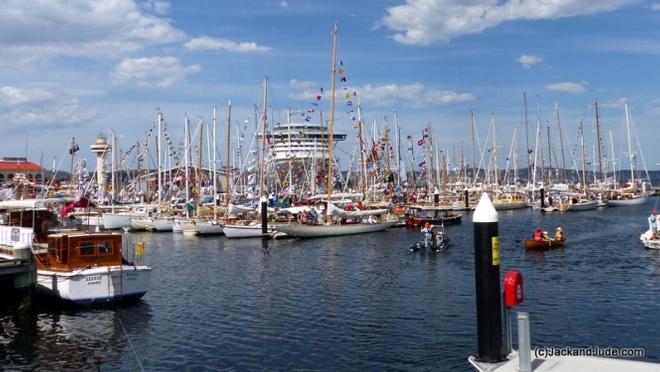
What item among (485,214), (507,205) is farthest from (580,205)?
(485,214)

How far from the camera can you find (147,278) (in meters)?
27.8

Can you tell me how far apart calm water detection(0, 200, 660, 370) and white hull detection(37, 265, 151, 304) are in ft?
2.03

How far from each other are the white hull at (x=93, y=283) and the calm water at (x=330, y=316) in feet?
2.03

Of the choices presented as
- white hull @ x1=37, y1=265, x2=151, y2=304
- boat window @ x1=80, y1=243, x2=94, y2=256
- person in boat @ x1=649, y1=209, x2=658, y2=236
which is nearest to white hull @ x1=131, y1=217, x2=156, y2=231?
boat window @ x1=80, y1=243, x2=94, y2=256

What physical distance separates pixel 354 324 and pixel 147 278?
10150mm

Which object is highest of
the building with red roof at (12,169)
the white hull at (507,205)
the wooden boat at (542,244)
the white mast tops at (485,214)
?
the building with red roof at (12,169)

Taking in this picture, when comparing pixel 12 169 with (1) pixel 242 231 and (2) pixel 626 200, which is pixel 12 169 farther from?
(2) pixel 626 200

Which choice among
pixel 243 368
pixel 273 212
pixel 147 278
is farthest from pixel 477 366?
pixel 273 212

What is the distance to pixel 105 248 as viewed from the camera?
27531 millimetres

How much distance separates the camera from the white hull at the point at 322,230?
59.4m

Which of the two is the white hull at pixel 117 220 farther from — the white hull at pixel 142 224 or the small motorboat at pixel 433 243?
the small motorboat at pixel 433 243

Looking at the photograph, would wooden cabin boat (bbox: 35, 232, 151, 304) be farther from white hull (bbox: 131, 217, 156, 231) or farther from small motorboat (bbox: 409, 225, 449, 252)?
white hull (bbox: 131, 217, 156, 231)

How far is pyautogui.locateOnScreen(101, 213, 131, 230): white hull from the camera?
77312 millimetres

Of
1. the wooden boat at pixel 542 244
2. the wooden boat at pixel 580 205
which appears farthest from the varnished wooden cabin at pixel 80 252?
the wooden boat at pixel 580 205
